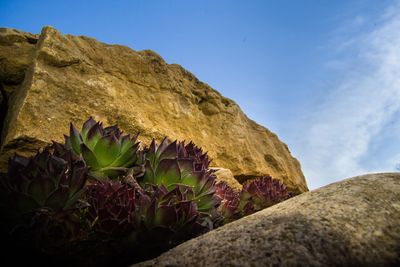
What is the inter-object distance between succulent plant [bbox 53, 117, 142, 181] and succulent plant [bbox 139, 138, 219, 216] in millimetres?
116

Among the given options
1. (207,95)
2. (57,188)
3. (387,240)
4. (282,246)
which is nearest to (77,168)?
(57,188)

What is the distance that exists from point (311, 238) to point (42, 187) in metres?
1.40

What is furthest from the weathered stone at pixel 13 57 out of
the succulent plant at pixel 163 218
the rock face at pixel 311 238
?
the rock face at pixel 311 238

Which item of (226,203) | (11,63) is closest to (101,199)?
(226,203)

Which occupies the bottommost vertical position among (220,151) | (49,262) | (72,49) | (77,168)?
(49,262)

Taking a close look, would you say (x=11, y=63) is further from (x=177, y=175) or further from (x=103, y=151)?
(x=177, y=175)

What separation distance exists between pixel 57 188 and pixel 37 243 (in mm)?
292

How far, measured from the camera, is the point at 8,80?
14.7ft

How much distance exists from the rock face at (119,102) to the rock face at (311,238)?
7.52ft

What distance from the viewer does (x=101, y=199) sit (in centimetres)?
201

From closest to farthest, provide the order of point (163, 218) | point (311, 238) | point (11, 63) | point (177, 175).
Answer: point (311, 238), point (163, 218), point (177, 175), point (11, 63)

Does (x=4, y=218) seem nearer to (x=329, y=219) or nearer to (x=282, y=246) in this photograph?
(x=282, y=246)

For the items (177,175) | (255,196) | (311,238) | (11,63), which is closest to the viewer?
(311,238)

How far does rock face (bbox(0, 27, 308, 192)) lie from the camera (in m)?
3.67
